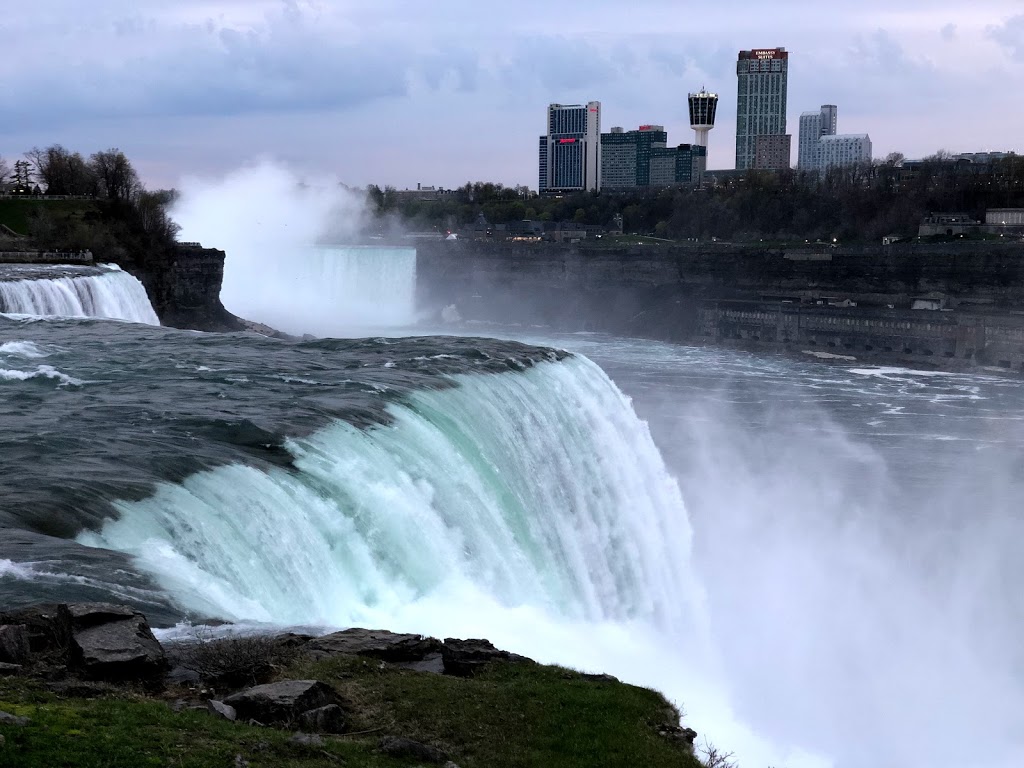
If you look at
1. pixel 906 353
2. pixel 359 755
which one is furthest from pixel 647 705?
pixel 906 353

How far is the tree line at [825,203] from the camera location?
108 metres

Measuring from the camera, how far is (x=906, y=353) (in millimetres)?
64688

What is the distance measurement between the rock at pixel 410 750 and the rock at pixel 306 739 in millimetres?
413

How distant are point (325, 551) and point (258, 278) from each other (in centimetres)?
8482

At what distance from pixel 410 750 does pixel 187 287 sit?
45.3 m

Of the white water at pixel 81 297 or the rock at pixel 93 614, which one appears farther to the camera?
the white water at pixel 81 297

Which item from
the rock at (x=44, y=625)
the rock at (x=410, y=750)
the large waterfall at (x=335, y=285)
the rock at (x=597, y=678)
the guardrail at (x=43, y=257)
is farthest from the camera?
the large waterfall at (x=335, y=285)

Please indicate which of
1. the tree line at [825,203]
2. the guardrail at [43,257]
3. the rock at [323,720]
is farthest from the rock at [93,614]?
the tree line at [825,203]

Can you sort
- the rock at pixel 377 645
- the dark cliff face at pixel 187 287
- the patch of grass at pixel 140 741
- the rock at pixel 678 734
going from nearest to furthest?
the patch of grass at pixel 140 741 → the rock at pixel 678 734 → the rock at pixel 377 645 → the dark cliff face at pixel 187 287

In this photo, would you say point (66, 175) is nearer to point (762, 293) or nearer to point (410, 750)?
point (762, 293)

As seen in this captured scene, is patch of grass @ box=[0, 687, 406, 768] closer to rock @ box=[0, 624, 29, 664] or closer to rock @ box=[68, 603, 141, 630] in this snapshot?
rock @ box=[0, 624, 29, 664]

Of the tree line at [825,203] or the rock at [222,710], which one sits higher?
the tree line at [825,203]

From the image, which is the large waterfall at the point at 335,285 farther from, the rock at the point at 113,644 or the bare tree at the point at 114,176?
the rock at the point at 113,644

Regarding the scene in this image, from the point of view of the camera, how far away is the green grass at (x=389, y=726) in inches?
274
